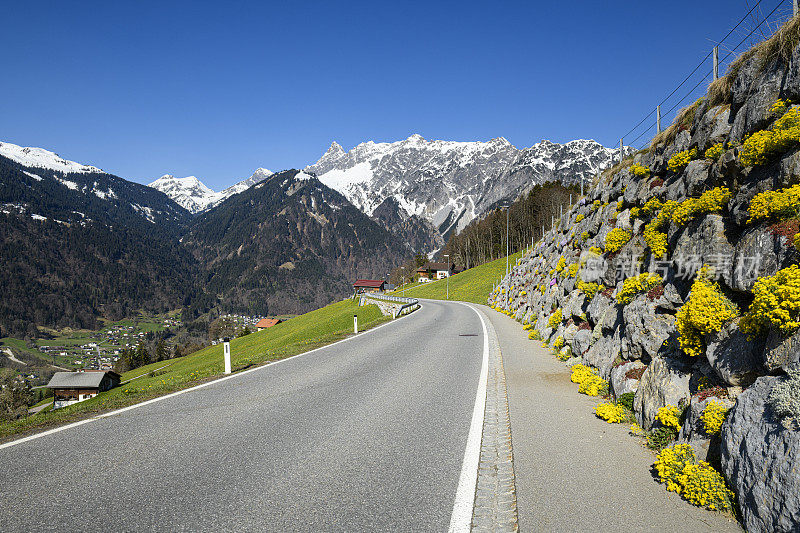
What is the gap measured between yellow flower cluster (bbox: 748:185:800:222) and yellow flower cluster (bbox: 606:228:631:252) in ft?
17.4

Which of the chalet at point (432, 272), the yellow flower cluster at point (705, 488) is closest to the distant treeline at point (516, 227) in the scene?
the chalet at point (432, 272)

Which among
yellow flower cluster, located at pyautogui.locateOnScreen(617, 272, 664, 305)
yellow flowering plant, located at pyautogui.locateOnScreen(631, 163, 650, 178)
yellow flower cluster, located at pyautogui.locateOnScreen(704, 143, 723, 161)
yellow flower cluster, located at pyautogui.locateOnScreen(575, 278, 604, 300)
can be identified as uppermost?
yellow flowering plant, located at pyautogui.locateOnScreen(631, 163, 650, 178)

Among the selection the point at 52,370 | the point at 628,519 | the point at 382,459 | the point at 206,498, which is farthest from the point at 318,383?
the point at 52,370

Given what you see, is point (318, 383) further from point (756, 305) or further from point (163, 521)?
point (756, 305)

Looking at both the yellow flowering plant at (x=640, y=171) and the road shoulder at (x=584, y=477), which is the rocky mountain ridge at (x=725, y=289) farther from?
the road shoulder at (x=584, y=477)

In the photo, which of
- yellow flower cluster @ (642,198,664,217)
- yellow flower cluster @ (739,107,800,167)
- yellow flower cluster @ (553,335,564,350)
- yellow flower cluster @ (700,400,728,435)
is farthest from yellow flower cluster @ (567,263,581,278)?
yellow flower cluster @ (700,400,728,435)

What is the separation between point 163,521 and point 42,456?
109 inches

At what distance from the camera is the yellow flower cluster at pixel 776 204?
16.2 ft

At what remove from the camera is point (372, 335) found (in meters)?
18.9

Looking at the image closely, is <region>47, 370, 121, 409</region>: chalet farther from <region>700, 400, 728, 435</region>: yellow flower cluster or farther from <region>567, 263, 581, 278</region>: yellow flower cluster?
<region>700, 400, 728, 435</region>: yellow flower cluster

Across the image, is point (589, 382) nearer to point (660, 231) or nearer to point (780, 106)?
point (660, 231)

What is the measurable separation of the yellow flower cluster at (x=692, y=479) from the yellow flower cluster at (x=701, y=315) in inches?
60.7

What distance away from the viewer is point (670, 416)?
5152 millimetres

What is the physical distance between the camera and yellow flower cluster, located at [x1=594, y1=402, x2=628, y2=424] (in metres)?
6.24
